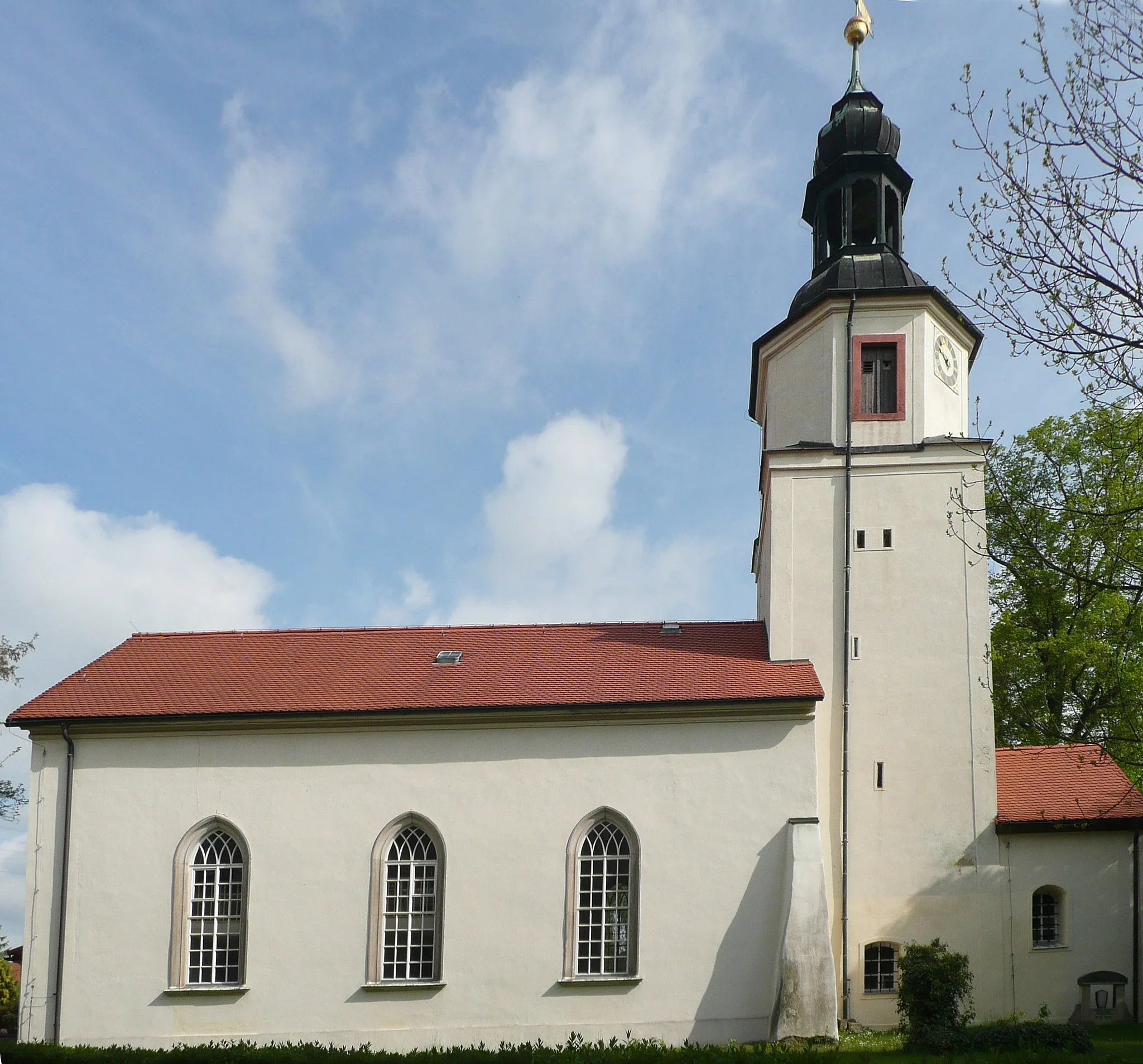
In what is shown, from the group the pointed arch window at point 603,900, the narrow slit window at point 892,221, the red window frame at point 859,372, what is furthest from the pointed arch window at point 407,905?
the narrow slit window at point 892,221

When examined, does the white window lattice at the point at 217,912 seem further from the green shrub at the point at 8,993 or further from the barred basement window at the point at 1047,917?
the barred basement window at the point at 1047,917

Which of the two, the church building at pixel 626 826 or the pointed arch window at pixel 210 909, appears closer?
the church building at pixel 626 826

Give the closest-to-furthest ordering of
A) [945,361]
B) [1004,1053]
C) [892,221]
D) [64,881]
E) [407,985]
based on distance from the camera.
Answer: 1. [1004,1053]
2. [407,985]
3. [64,881]
4. [945,361]
5. [892,221]

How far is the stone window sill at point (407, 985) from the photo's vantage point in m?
20.4

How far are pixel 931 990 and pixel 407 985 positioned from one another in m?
8.80

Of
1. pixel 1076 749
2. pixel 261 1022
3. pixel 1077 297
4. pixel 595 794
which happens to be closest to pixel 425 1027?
pixel 261 1022

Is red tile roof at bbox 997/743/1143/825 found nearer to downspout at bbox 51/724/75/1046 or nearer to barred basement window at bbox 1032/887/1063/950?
barred basement window at bbox 1032/887/1063/950

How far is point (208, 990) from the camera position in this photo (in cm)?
2067

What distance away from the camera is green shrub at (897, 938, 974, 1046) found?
18484 millimetres

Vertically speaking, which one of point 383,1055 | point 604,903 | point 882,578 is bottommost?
point 383,1055

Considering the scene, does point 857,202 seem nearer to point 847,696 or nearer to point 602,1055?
point 847,696

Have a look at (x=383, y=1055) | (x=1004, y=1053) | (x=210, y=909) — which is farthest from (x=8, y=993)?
(x=1004, y=1053)

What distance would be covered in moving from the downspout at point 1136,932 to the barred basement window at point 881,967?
408 centimetres

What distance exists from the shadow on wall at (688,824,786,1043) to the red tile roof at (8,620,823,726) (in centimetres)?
310
